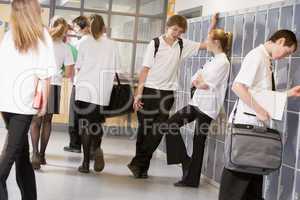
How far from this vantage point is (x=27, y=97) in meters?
3.08

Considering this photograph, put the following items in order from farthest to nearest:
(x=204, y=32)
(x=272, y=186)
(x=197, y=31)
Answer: (x=197, y=31) < (x=204, y=32) < (x=272, y=186)

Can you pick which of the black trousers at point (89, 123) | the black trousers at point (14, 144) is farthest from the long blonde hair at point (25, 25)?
the black trousers at point (89, 123)

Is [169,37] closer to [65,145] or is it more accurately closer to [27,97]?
[27,97]

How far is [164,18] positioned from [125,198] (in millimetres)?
4600

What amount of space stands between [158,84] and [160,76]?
8 centimetres

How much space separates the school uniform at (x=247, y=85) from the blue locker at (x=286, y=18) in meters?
0.65

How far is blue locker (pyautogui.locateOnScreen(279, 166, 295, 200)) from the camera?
3.72m

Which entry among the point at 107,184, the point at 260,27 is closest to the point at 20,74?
the point at 107,184

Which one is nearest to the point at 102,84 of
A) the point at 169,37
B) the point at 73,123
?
the point at 169,37

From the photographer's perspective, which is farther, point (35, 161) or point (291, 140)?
point (35, 161)

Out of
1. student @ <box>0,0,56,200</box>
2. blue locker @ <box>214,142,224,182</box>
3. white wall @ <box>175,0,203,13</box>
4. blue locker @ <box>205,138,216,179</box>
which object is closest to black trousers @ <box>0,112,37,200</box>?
student @ <box>0,0,56,200</box>

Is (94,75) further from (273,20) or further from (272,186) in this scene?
(272,186)

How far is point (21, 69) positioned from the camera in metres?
3.10

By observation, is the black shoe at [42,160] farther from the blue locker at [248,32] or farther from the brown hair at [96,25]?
the blue locker at [248,32]
